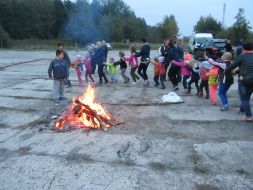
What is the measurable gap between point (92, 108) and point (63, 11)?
42965 millimetres

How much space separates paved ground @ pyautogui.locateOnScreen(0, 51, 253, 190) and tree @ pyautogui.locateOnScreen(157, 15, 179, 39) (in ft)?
202

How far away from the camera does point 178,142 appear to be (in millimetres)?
7535

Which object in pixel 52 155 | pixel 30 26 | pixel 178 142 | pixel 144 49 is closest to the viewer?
pixel 52 155

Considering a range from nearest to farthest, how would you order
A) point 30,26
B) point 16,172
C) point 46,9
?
point 16,172
point 46,9
point 30,26

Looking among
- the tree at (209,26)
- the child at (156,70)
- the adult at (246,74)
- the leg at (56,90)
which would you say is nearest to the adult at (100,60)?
the child at (156,70)

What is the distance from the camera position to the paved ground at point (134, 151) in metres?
5.70

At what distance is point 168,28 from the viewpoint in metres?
72.2

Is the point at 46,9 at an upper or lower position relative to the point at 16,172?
upper

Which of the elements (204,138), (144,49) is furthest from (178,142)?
(144,49)

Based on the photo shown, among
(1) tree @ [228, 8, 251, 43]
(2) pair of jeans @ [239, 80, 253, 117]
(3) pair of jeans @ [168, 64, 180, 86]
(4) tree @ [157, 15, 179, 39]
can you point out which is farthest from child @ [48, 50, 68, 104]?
(4) tree @ [157, 15, 179, 39]

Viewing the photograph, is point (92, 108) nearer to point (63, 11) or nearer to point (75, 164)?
point (75, 164)

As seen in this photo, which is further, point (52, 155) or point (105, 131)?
point (105, 131)

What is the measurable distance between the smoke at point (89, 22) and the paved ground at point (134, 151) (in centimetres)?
1600

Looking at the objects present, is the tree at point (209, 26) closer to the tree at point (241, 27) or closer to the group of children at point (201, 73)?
the tree at point (241, 27)
